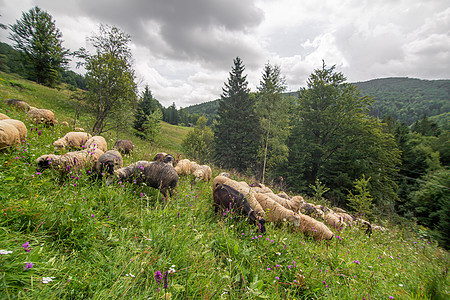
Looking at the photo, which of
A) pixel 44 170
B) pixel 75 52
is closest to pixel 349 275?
pixel 44 170

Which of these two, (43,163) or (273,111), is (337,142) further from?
(43,163)

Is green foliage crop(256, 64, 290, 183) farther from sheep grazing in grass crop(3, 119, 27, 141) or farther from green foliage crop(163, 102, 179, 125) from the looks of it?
green foliage crop(163, 102, 179, 125)

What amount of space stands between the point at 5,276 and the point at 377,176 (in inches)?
1242

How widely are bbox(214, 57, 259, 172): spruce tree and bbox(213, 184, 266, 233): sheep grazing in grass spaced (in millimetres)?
23981

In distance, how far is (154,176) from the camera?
402 cm

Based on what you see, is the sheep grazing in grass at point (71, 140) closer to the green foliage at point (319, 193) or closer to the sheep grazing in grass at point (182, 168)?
the sheep grazing in grass at point (182, 168)

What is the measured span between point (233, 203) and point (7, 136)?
528 centimetres

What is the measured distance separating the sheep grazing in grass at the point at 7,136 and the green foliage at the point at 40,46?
116ft

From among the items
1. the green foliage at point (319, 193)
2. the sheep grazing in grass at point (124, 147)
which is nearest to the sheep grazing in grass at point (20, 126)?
the sheep grazing in grass at point (124, 147)

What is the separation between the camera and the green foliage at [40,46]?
87.4ft

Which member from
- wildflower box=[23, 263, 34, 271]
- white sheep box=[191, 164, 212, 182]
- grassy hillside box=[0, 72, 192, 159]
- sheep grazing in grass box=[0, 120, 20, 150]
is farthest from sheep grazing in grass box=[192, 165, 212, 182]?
wildflower box=[23, 263, 34, 271]

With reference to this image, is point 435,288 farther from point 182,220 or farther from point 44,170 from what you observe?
point 44,170

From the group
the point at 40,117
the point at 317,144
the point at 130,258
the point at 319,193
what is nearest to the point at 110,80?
the point at 40,117

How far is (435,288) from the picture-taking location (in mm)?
2244
